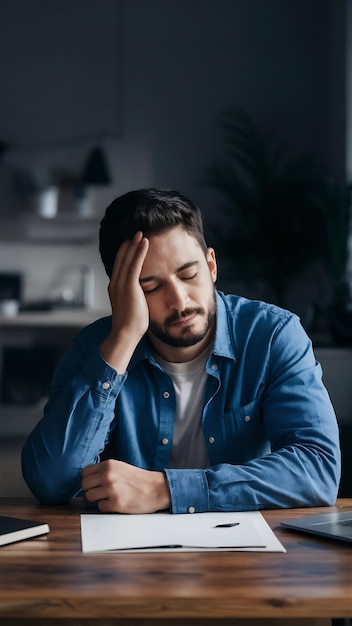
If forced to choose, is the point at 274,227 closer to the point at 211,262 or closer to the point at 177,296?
the point at 211,262

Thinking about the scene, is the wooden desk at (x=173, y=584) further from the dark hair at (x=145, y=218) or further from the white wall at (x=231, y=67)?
the white wall at (x=231, y=67)

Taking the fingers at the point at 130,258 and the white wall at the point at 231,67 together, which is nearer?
the fingers at the point at 130,258

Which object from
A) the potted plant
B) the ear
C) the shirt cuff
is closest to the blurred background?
the potted plant

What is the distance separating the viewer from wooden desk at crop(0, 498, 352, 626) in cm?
92

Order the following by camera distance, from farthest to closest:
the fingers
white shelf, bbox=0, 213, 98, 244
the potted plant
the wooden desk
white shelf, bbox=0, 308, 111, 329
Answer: white shelf, bbox=0, 213, 98, 244
white shelf, bbox=0, 308, 111, 329
the potted plant
the fingers
the wooden desk

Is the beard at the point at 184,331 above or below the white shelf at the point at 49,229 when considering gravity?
above

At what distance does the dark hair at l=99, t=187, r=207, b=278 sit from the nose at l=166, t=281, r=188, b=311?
11 cm

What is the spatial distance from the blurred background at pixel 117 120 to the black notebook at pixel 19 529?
4471 mm

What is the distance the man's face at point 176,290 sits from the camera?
1662 mm

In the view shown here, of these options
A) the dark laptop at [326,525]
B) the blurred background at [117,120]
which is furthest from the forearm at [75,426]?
the blurred background at [117,120]

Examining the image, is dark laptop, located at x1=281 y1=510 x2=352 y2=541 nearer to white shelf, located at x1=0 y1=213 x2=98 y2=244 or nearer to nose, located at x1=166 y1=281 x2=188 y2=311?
nose, located at x1=166 y1=281 x2=188 y2=311

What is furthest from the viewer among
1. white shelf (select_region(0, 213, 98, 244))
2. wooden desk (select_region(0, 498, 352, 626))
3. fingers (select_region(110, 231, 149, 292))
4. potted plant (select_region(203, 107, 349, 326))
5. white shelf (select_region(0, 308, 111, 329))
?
white shelf (select_region(0, 213, 98, 244))

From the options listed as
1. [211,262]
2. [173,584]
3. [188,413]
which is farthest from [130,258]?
[173,584]

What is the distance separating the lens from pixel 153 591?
3.12 feet
